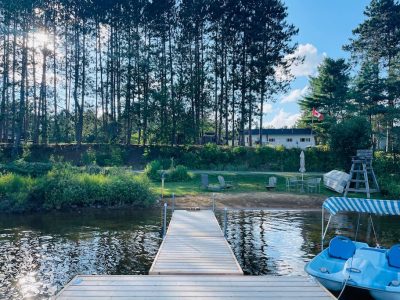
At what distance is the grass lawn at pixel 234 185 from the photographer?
2559 centimetres

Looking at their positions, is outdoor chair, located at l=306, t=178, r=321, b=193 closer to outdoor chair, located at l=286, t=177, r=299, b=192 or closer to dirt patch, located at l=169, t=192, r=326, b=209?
outdoor chair, located at l=286, t=177, r=299, b=192

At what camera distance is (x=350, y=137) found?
102 feet

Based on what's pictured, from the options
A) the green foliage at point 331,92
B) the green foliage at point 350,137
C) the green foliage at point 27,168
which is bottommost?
the green foliage at point 27,168

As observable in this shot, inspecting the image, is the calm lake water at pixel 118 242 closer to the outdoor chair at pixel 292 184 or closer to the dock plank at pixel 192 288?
the dock plank at pixel 192 288

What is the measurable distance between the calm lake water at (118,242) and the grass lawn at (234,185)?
14.7ft

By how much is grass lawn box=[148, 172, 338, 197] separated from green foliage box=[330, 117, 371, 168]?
15.0 feet

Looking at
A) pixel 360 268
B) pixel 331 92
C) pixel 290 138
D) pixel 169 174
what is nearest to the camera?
pixel 360 268

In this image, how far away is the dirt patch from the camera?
22.9m

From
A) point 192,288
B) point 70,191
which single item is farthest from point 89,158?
point 192,288

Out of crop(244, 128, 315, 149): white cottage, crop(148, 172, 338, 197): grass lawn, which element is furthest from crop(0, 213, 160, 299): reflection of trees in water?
crop(244, 128, 315, 149): white cottage

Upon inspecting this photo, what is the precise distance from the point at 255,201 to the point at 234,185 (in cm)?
487

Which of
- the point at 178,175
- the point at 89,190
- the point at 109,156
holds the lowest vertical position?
the point at 89,190

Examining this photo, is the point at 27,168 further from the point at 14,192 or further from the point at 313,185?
the point at 313,185

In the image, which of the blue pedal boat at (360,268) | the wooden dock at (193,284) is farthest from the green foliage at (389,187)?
the wooden dock at (193,284)
